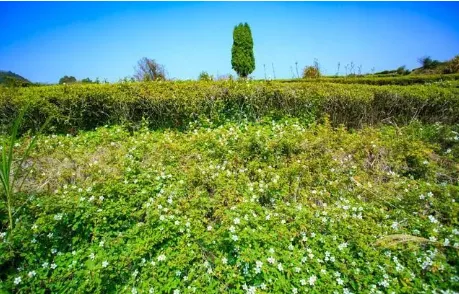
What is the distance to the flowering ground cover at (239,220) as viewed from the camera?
8.30 ft

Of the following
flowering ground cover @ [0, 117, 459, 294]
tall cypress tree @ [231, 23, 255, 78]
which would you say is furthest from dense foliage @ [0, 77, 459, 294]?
tall cypress tree @ [231, 23, 255, 78]

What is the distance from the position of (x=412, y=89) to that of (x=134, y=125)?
6.70 m

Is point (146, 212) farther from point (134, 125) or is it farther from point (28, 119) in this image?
point (28, 119)

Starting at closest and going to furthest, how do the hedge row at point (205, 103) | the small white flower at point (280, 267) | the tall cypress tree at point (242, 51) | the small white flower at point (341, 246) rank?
the small white flower at point (280, 267) < the small white flower at point (341, 246) < the hedge row at point (205, 103) < the tall cypress tree at point (242, 51)

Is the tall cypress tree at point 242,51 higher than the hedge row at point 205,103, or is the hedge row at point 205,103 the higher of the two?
the tall cypress tree at point 242,51

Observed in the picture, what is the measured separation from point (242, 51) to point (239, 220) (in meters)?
22.5

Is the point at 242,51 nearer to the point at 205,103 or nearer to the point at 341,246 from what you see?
the point at 205,103

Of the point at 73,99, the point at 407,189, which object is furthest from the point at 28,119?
the point at 407,189

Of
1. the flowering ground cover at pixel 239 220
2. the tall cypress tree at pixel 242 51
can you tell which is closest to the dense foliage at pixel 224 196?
the flowering ground cover at pixel 239 220

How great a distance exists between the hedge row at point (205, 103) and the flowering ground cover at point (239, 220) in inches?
56.4

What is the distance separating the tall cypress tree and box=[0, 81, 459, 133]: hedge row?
58.9ft

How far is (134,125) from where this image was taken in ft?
19.7

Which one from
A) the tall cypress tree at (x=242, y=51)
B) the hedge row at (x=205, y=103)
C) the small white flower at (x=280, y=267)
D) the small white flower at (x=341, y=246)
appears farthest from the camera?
A: the tall cypress tree at (x=242, y=51)

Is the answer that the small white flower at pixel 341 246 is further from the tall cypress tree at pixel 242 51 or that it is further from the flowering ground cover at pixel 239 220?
the tall cypress tree at pixel 242 51
